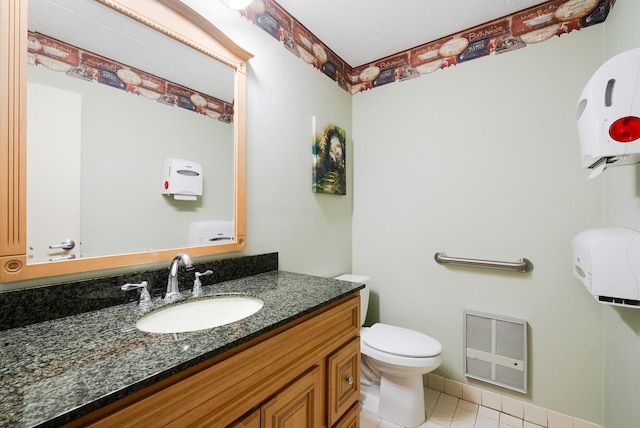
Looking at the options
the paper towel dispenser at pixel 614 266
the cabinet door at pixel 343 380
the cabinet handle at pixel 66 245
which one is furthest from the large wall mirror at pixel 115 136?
the paper towel dispenser at pixel 614 266

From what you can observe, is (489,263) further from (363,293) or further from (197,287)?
(197,287)

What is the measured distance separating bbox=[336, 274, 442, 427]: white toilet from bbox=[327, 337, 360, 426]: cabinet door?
40 centimetres

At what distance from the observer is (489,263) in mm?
1710

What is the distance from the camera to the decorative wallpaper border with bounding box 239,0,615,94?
1.52 meters

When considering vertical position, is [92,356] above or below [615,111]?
below

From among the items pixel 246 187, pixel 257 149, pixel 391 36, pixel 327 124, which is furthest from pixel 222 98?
pixel 391 36

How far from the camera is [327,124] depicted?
197 centimetres

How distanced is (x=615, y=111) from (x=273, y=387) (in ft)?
4.62

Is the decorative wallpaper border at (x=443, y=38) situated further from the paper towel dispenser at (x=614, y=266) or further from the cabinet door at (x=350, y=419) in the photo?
the cabinet door at (x=350, y=419)

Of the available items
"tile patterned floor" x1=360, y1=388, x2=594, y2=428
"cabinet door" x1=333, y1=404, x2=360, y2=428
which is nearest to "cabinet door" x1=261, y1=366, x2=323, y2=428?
"cabinet door" x1=333, y1=404, x2=360, y2=428

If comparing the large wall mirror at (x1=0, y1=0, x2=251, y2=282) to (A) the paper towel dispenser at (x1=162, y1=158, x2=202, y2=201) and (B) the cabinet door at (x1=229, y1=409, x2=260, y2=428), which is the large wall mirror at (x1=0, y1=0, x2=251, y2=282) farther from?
(B) the cabinet door at (x1=229, y1=409, x2=260, y2=428)

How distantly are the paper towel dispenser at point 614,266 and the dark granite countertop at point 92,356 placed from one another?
114cm

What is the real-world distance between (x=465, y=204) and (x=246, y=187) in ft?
4.67

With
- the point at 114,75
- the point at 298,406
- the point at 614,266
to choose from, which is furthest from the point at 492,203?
the point at 114,75
